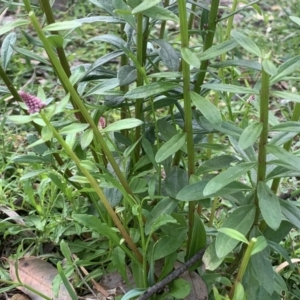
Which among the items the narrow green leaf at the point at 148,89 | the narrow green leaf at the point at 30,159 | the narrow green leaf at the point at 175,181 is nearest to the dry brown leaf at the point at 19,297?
the narrow green leaf at the point at 30,159

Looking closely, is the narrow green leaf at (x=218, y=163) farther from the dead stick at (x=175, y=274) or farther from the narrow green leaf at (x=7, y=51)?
the narrow green leaf at (x=7, y=51)

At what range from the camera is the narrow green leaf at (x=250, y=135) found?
26.3 inches

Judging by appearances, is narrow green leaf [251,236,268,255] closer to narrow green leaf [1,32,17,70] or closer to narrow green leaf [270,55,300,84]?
narrow green leaf [270,55,300,84]

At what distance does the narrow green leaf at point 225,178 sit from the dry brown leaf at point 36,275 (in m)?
0.45

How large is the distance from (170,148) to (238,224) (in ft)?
0.52

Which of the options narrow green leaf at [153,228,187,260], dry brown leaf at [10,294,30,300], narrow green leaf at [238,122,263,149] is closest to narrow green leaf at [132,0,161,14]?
narrow green leaf at [238,122,263,149]

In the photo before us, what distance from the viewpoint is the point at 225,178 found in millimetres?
726

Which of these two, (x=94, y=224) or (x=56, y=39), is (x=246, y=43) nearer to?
(x=56, y=39)

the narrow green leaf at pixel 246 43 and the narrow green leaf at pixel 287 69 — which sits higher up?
the narrow green leaf at pixel 246 43

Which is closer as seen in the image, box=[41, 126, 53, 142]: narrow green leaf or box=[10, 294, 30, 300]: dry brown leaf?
box=[41, 126, 53, 142]: narrow green leaf

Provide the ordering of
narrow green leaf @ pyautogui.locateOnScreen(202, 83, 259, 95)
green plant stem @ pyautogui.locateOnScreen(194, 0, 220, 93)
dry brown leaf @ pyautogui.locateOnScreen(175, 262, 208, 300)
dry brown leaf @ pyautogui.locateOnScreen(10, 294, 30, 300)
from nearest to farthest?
narrow green leaf @ pyautogui.locateOnScreen(202, 83, 259, 95) < green plant stem @ pyautogui.locateOnScreen(194, 0, 220, 93) < dry brown leaf @ pyautogui.locateOnScreen(175, 262, 208, 300) < dry brown leaf @ pyautogui.locateOnScreen(10, 294, 30, 300)

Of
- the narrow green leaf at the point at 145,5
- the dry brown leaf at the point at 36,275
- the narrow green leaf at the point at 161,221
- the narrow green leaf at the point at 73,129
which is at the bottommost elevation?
the dry brown leaf at the point at 36,275

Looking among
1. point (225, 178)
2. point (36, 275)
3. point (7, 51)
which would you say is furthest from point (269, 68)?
point (36, 275)

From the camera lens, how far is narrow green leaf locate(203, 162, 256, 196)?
71 centimetres
